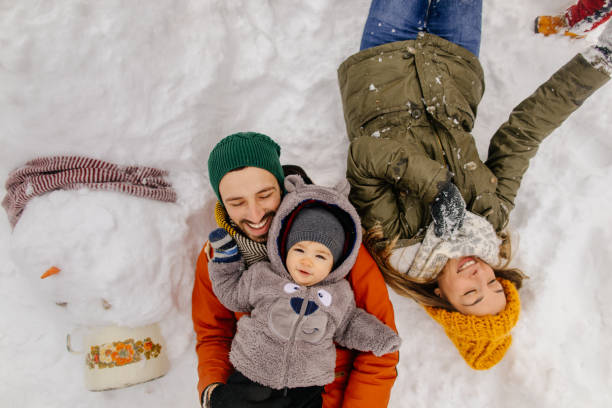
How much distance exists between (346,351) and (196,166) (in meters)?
1.13

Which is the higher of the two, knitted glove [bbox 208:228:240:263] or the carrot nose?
knitted glove [bbox 208:228:240:263]

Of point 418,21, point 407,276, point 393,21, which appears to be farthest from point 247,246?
point 418,21

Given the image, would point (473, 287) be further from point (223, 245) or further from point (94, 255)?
point (94, 255)

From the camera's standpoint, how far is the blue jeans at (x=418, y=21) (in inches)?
69.0

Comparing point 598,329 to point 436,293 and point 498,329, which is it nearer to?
point 498,329

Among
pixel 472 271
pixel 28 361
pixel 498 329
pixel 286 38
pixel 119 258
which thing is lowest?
pixel 28 361

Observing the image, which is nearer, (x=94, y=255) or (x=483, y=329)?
(x=94, y=255)

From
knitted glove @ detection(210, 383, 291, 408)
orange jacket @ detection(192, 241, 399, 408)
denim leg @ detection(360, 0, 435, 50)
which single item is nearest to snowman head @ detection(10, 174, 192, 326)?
orange jacket @ detection(192, 241, 399, 408)

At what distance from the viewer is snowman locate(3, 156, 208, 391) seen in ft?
4.37

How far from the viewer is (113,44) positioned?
146 centimetres

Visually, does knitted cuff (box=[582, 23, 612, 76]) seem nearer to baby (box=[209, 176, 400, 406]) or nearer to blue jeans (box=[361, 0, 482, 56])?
blue jeans (box=[361, 0, 482, 56])

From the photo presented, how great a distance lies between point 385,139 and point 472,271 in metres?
0.68

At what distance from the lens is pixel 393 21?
1752 mm

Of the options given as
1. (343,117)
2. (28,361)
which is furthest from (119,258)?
(343,117)
